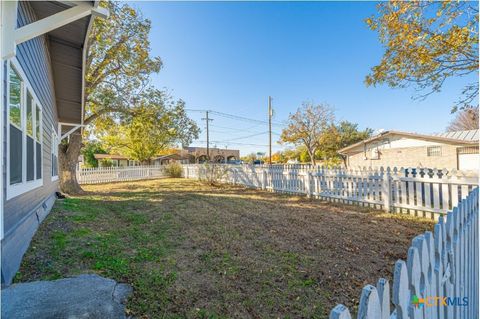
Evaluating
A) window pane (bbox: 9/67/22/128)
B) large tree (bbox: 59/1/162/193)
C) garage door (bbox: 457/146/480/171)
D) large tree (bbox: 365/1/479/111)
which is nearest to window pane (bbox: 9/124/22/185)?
window pane (bbox: 9/67/22/128)

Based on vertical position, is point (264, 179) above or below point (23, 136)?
below

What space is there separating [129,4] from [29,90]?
8.02m

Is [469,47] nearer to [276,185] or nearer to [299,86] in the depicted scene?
[276,185]

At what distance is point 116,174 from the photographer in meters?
17.1

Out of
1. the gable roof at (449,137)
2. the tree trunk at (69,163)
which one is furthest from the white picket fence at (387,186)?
the gable roof at (449,137)

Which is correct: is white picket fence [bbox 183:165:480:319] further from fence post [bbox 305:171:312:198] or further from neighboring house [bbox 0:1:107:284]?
neighboring house [bbox 0:1:107:284]

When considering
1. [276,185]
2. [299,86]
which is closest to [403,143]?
[299,86]

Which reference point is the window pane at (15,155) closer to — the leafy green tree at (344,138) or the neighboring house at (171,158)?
the leafy green tree at (344,138)

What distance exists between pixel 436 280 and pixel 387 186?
541cm

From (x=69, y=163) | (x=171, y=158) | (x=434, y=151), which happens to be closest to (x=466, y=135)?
(x=434, y=151)

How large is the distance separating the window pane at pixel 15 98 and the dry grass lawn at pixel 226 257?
5.98ft

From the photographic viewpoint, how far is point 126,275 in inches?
101

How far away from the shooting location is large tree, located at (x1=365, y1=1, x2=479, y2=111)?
4977 mm

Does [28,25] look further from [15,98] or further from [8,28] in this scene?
[15,98]
